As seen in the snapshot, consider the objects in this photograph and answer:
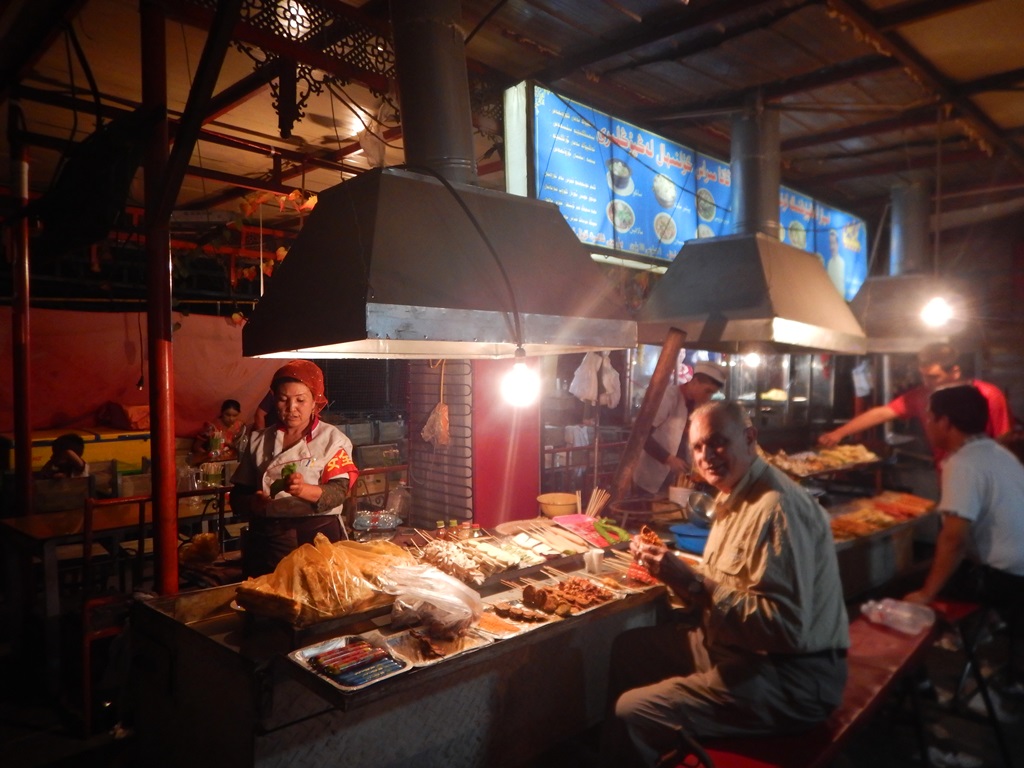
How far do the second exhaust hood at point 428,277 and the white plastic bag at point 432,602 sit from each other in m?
1.16

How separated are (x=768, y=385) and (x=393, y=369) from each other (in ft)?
22.0

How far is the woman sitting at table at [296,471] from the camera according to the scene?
4090 millimetres

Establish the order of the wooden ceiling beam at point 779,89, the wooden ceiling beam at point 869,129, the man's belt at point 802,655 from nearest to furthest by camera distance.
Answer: the man's belt at point 802,655 → the wooden ceiling beam at point 779,89 → the wooden ceiling beam at point 869,129

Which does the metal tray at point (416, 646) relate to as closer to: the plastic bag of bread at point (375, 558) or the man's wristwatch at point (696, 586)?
the plastic bag of bread at point (375, 558)

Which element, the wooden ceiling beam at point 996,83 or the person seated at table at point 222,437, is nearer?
the wooden ceiling beam at point 996,83

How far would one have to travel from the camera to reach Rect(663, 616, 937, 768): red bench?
278 cm

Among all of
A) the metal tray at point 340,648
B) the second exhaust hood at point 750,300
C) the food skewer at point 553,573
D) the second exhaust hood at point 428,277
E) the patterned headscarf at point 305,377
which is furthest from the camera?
the second exhaust hood at point 750,300

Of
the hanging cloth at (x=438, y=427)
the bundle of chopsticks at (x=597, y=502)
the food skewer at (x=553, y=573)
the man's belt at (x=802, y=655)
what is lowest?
the man's belt at (x=802, y=655)

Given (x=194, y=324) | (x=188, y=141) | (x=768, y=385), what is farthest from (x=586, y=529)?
(x=768, y=385)

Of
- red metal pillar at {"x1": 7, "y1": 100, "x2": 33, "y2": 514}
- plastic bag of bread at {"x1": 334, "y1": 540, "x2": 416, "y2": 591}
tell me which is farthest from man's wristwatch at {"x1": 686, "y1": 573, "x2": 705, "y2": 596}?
red metal pillar at {"x1": 7, "y1": 100, "x2": 33, "y2": 514}

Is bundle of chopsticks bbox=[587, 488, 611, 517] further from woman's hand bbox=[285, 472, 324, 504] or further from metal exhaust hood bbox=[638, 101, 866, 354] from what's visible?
woman's hand bbox=[285, 472, 324, 504]

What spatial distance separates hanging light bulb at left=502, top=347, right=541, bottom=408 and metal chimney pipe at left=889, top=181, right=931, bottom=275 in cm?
546

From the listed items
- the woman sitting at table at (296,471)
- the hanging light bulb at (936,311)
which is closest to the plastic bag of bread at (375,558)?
the woman sitting at table at (296,471)

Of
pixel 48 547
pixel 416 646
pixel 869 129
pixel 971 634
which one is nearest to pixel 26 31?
pixel 48 547
